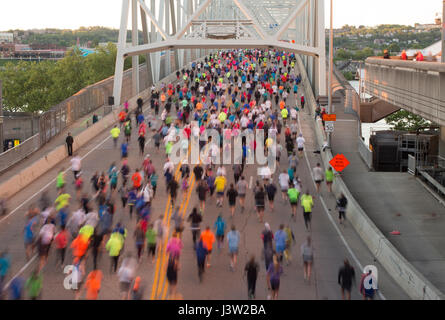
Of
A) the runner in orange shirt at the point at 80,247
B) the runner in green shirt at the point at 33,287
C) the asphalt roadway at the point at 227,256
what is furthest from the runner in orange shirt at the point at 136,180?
the runner in green shirt at the point at 33,287

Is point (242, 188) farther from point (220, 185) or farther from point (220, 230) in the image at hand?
point (220, 230)

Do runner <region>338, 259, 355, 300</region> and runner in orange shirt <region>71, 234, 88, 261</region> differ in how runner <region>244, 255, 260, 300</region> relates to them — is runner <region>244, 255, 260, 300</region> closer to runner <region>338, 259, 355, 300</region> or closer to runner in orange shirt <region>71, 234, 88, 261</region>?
runner <region>338, 259, 355, 300</region>

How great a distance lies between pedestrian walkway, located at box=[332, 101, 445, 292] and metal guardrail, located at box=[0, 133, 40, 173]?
13.9 m

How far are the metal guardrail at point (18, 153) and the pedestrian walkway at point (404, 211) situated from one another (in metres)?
13.9

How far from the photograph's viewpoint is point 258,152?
28719 millimetres

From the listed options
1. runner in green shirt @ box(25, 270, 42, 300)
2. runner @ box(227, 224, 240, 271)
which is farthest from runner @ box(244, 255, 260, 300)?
runner in green shirt @ box(25, 270, 42, 300)

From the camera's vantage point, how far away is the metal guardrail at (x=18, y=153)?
2772 cm

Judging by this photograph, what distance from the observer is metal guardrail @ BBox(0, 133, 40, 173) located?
90.9 ft

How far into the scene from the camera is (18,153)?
29641 mm

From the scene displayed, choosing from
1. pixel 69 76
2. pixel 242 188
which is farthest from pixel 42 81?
pixel 242 188

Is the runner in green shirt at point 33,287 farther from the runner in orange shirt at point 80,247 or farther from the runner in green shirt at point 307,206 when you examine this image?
the runner in green shirt at point 307,206
